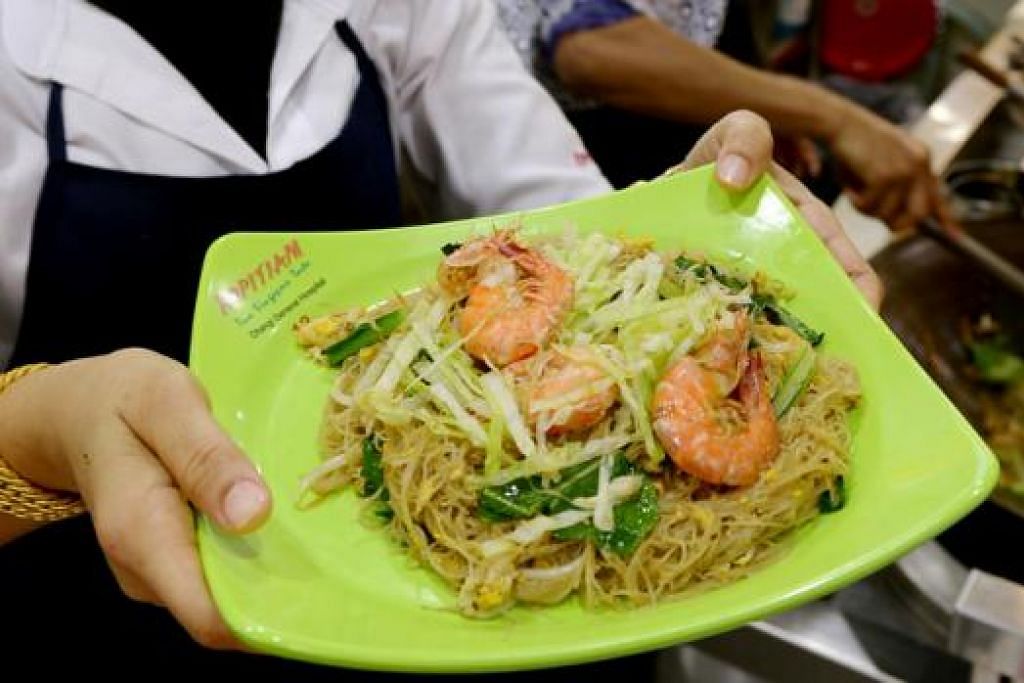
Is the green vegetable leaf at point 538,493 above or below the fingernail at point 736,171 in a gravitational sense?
below

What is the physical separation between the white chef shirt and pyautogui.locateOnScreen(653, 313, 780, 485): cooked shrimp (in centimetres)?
82

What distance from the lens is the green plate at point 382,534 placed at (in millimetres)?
1090

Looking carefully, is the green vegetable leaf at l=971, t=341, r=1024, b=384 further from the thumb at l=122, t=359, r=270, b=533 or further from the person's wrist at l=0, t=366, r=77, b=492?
the person's wrist at l=0, t=366, r=77, b=492

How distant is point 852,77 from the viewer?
3904mm

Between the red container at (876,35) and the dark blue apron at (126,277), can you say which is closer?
the dark blue apron at (126,277)

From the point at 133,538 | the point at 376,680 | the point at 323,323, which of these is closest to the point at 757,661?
the point at 376,680

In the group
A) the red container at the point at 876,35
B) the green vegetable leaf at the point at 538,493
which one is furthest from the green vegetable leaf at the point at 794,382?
the red container at the point at 876,35

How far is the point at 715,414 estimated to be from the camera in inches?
51.5

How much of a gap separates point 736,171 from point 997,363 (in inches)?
41.5

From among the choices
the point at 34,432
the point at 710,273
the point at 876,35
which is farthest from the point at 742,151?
the point at 876,35

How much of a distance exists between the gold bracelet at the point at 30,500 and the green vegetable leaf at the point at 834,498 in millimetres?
998

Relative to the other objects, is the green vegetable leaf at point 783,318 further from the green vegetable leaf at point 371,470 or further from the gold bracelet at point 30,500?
the gold bracelet at point 30,500

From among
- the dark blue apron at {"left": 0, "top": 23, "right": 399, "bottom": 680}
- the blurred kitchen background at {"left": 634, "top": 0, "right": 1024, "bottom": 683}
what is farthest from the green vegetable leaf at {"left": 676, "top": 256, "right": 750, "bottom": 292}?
the dark blue apron at {"left": 0, "top": 23, "right": 399, "bottom": 680}

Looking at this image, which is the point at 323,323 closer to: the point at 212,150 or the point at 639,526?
the point at 212,150
